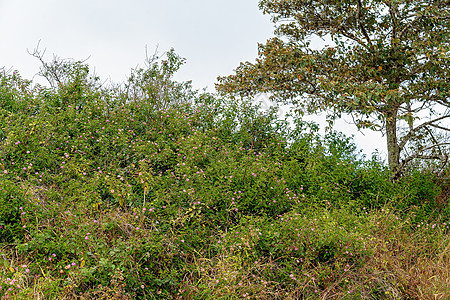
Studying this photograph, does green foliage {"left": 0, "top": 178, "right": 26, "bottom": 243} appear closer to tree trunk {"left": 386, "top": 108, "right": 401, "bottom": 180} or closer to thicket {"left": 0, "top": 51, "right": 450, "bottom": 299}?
thicket {"left": 0, "top": 51, "right": 450, "bottom": 299}

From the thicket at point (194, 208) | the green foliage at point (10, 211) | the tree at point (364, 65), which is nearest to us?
the thicket at point (194, 208)

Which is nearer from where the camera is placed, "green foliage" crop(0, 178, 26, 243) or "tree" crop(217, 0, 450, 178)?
"green foliage" crop(0, 178, 26, 243)

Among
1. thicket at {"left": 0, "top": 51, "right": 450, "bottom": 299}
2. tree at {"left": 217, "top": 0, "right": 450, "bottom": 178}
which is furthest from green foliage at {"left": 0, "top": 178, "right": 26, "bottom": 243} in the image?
tree at {"left": 217, "top": 0, "right": 450, "bottom": 178}

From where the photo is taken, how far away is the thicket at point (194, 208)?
13.5 feet

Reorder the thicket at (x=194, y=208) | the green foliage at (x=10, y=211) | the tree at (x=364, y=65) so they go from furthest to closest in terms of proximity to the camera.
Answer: the tree at (x=364, y=65), the green foliage at (x=10, y=211), the thicket at (x=194, y=208)

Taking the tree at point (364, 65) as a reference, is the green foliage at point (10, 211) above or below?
below

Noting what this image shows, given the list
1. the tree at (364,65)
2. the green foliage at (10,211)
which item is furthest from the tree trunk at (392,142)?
the green foliage at (10,211)

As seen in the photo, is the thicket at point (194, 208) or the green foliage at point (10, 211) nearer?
the thicket at point (194, 208)

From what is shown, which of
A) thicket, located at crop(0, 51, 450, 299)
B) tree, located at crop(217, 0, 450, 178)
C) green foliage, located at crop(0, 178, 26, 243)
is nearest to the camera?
thicket, located at crop(0, 51, 450, 299)

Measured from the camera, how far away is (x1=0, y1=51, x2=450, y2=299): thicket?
4.13 metres

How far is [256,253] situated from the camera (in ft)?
15.0

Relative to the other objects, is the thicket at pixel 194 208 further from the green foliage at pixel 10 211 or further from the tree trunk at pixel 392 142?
the tree trunk at pixel 392 142

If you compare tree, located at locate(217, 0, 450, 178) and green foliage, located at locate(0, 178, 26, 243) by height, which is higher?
tree, located at locate(217, 0, 450, 178)

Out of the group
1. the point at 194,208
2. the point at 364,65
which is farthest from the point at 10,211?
the point at 364,65
